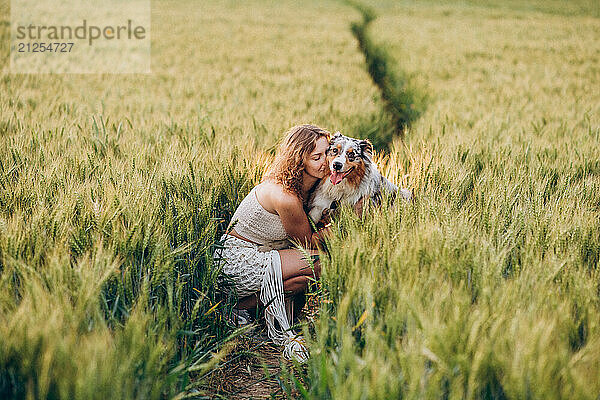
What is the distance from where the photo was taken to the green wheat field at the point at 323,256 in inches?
50.1

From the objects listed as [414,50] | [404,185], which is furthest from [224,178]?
[414,50]

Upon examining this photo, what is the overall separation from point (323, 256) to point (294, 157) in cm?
91

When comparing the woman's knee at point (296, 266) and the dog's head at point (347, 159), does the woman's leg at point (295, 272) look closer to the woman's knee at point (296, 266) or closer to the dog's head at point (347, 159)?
the woman's knee at point (296, 266)

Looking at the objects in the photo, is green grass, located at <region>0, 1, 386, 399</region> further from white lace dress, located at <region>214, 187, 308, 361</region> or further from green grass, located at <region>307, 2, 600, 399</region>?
green grass, located at <region>307, 2, 600, 399</region>

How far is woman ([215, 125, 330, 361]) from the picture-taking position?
103 inches

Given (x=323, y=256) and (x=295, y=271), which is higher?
(x=323, y=256)

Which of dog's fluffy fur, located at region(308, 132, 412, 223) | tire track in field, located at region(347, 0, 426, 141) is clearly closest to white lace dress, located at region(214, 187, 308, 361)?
dog's fluffy fur, located at region(308, 132, 412, 223)

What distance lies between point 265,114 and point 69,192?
2715 millimetres

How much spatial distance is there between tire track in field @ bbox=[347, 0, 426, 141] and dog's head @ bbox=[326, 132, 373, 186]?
2010mm

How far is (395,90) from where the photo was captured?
26.4 ft

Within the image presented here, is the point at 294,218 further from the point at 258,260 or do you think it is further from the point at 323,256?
the point at 323,256

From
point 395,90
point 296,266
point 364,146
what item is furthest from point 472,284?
point 395,90

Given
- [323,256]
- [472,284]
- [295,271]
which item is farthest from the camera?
[295,271]

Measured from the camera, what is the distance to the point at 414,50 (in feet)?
32.7
